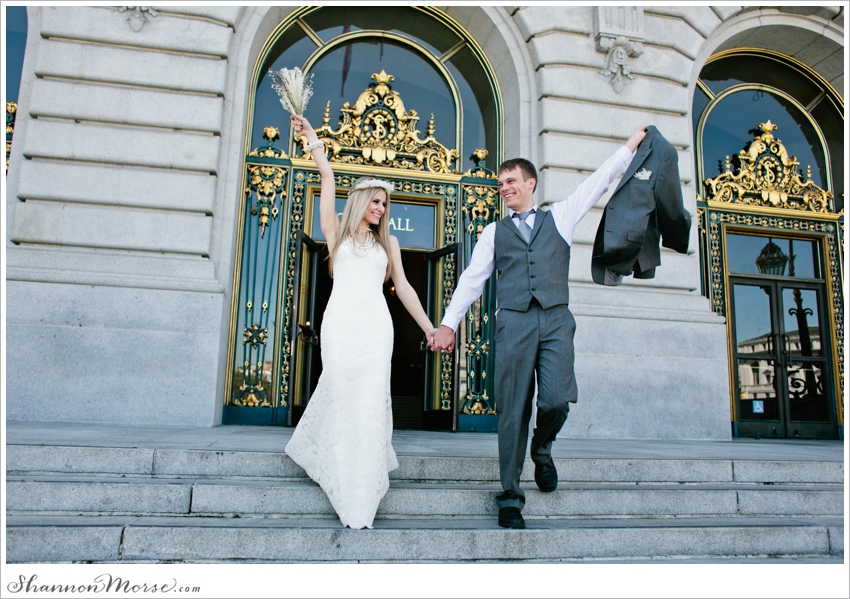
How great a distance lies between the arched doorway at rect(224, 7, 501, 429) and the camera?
830 cm

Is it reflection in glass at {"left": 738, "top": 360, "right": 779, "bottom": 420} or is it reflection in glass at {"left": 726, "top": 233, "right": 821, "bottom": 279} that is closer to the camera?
reflection in glass at {"left": 738, "top": 360, "right": 779, "bottom": 420}

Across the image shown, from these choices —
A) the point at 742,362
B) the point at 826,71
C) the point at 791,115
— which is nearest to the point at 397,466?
the point at 742,362

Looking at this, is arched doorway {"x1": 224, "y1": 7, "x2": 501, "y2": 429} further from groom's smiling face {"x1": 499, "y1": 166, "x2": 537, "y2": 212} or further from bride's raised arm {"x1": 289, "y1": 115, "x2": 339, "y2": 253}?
groom's smiling face {"x1": 499, "y1": 166, "x2": 537, "y2": 212}

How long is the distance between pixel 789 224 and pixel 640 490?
25.6 feet

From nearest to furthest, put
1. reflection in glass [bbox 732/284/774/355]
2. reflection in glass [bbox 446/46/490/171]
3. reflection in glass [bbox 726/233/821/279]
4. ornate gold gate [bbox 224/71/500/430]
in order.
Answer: ornate gold gate [bbox 224/71/500/430] → reflection in glass [bbox 446/46/490/171] → reflection in glass [bbox 732/284/774/355] → reflection in glass [bbox 726/233/821/279]

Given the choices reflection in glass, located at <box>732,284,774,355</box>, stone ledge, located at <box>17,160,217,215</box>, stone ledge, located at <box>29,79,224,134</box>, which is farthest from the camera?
reflection in glass, located at <box>732,284,774,355</box>

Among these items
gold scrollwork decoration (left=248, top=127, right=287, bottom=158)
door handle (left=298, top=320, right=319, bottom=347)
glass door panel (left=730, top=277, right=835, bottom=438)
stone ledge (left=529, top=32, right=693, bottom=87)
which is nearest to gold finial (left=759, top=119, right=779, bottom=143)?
stone ledge (left=529, top=32, right=693, bottom=87)

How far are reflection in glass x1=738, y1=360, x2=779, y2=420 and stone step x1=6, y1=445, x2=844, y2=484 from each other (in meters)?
5.13

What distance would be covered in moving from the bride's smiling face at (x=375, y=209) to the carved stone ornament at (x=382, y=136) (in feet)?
16.0

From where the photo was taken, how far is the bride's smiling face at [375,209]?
Result: 13.9 feet

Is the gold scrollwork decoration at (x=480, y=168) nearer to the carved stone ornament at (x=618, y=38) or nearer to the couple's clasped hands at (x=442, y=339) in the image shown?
the carved stone ornament at (x=618, y=38)

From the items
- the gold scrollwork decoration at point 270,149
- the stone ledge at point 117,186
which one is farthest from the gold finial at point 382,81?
the stone ledge at point 117,186

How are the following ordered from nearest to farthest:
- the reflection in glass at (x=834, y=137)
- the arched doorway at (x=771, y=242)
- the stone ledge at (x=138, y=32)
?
the stone ledge at (x=138, y=32), the arched doorway at (x=771, y=242), the reflection in glass at (x=834, y=137)

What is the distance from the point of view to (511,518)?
3764mm
